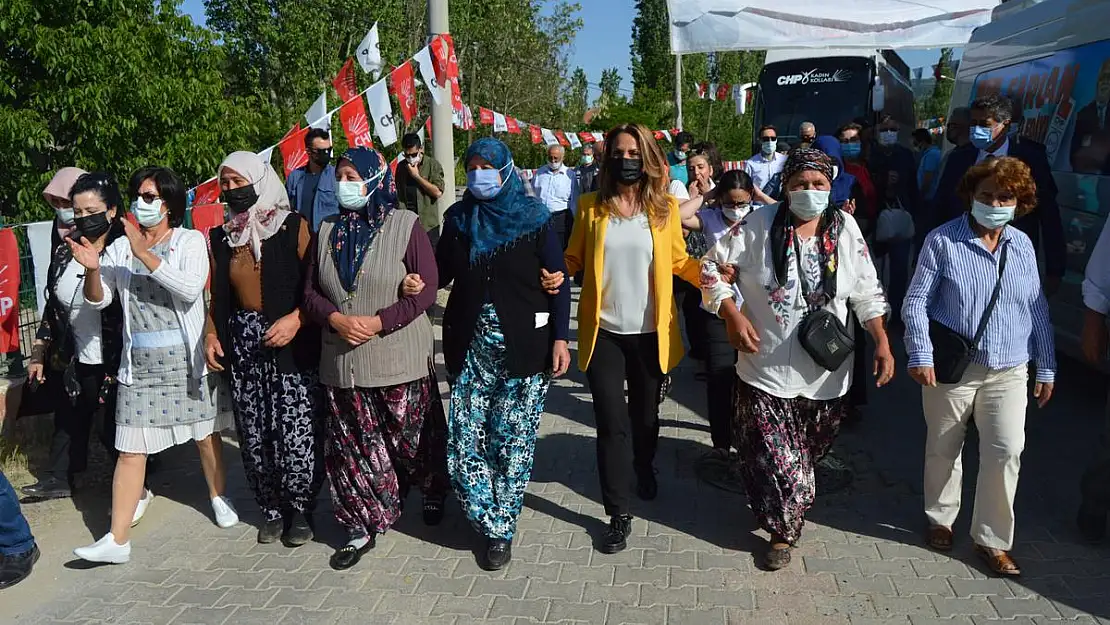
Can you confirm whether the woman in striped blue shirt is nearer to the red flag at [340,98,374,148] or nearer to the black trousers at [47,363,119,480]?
the black trousers at [47,363,119,480]

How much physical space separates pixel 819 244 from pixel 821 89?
16.9 metres

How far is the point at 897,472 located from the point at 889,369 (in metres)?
1.51

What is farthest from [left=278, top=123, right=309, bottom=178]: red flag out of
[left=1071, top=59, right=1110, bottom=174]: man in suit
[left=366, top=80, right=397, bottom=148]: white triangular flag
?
[left=1071, top=59, right=1110, bottom=174]: man in suit

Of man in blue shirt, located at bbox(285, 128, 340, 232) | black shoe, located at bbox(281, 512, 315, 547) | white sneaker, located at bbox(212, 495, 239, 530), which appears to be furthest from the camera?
man in blue shirt, located at bbox(285, 128, 340, 232)

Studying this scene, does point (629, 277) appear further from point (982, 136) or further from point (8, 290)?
point (8, 290)

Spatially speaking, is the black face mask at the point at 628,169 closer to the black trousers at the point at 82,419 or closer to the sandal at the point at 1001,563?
the sandal at the point at 1001,563

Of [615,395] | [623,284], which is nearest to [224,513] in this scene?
[615,395]

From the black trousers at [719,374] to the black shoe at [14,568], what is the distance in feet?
11.3

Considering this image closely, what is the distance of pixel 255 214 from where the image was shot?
4.07m

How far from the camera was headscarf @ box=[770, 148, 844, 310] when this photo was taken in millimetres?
3711

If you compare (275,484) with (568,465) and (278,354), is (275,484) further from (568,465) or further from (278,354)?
(568,465)

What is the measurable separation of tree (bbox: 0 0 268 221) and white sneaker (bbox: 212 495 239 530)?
18.6 ft

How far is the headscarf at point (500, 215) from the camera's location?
379 centimetres

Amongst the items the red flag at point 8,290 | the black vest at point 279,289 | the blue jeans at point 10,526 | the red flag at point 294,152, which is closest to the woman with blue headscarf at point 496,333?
the black vest at point 279,289
